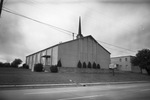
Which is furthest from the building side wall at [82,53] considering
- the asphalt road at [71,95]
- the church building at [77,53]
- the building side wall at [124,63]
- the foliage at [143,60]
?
the asphalt road at [71,95]

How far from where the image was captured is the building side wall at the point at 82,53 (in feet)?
100

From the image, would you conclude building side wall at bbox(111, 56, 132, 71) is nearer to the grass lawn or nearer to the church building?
the church building

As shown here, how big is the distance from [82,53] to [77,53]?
1.69 meters

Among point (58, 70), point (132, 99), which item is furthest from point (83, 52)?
point (132, 99)

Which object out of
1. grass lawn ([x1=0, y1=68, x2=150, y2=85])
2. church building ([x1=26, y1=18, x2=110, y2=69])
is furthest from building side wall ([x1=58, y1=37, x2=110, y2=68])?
grass lawn ([x1=0, y1=68, x2=150, y2=85])

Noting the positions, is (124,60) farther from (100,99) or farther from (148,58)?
(100,99)

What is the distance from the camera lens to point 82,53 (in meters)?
33.6

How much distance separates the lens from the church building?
99.2ft

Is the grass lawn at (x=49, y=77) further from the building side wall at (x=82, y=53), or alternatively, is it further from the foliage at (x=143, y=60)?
the foliage at (x=143, y=60)

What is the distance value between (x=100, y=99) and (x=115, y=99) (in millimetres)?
846

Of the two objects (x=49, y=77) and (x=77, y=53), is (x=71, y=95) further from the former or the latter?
(x=77, y=53)

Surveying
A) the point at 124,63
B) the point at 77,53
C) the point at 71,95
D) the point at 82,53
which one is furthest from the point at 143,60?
the point at 71,95

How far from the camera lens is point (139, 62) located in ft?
140

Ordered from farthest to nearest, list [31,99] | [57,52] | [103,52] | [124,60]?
1. [124,60]
2. [103,52]
3. [57,52]
4. [31,99]
